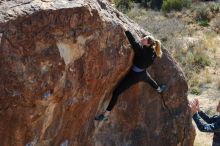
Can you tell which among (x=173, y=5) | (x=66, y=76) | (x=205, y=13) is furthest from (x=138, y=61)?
(x=173, y=5)

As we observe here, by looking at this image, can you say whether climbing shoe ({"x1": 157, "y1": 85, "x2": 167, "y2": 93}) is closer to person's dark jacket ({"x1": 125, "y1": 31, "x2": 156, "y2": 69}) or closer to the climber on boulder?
the climber on boulder

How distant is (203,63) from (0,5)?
10.6m

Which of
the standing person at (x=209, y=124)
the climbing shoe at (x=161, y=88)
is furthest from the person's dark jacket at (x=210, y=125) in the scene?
the climbing shoe at (x=161, y=88)

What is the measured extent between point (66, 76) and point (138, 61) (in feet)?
4.36

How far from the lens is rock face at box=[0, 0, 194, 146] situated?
15.1ft

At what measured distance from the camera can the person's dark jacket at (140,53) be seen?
605 cm

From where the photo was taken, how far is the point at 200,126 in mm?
5898

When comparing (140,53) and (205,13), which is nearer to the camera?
(140,53)

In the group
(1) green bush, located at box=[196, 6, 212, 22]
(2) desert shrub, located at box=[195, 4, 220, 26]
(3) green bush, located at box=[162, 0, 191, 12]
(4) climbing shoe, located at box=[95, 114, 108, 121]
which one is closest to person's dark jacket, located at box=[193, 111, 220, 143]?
(4) climbing shoe, located at box=[95, 114, 108, 121]

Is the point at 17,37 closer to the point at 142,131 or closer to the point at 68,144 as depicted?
the point at 68,144

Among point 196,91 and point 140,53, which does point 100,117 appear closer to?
point 140,53

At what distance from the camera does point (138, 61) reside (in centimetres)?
609

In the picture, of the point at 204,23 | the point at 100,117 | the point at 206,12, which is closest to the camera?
the point at 100,117

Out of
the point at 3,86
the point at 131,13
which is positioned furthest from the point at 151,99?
the point at 131,13
